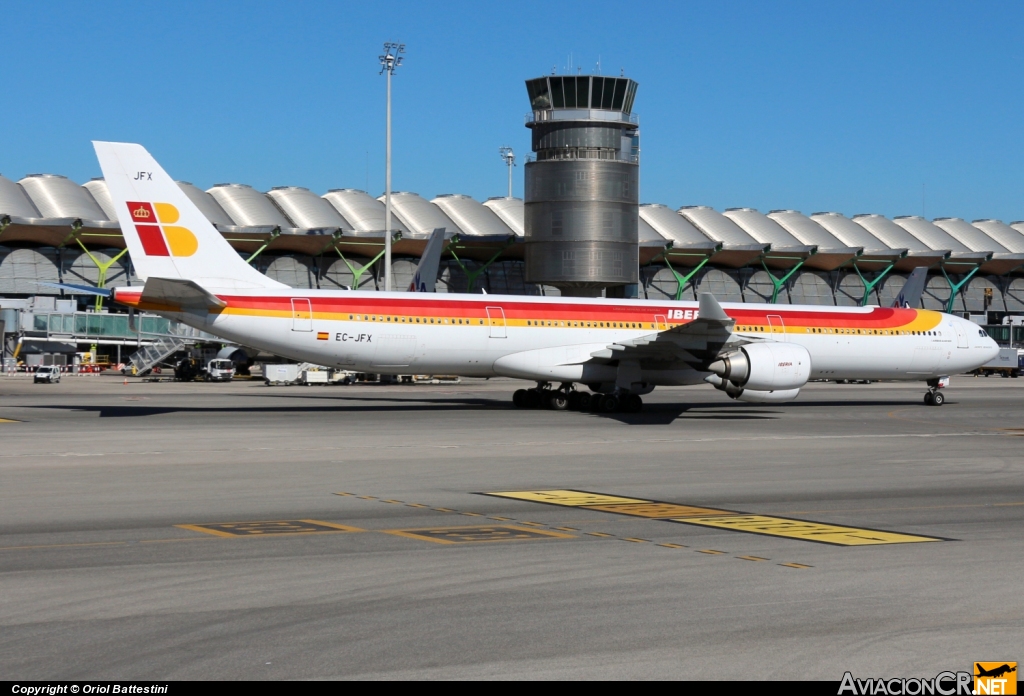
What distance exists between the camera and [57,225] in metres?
85.8

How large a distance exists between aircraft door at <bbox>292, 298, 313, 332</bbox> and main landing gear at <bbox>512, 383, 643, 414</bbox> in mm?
8076

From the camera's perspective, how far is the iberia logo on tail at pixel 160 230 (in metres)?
29.8

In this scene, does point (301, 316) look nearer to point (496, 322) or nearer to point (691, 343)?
point (496, 322)

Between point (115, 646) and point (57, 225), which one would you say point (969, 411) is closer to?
point (115, 646)

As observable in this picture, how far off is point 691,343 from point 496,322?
596 centimetres

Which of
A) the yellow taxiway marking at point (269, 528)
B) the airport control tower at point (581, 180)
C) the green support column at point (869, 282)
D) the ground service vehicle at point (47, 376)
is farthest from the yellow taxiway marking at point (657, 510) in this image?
the green support column at point (869, 282)

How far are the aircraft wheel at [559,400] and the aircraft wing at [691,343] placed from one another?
7.21 ft

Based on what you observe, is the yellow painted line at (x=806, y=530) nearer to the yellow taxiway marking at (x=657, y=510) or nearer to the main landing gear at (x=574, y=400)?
the yellow taxiway marking at (x=657, y=510)

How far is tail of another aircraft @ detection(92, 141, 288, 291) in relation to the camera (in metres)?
29.4

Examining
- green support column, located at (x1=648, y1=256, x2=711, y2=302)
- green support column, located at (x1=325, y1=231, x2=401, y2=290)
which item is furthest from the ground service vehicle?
green support column, located at (x1=648, y1=256, x2=711, y2=302)

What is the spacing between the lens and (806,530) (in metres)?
12.7

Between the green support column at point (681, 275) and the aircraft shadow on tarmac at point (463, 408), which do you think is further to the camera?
the green support column at point (681, 275)

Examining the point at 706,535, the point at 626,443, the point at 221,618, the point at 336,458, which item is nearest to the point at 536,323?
the point at 626,443

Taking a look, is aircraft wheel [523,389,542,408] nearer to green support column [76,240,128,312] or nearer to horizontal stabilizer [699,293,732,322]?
horizontal stabilizer [699,293,732,322]
